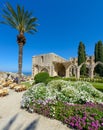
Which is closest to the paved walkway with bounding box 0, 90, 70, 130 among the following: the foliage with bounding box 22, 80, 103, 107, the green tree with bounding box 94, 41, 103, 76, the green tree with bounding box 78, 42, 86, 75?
the foliage with bounding box 22, 80, 103, 107

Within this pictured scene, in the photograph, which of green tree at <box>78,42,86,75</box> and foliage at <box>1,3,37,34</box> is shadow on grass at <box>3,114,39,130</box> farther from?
green tree at <box>78,42,86,75</box>

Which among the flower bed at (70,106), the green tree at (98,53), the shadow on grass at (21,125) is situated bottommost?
the shadow on grass at (21,125)

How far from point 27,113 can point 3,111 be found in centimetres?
154

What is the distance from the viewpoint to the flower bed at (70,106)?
4.74 meters

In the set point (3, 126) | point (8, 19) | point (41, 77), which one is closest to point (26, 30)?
point (8, 19)

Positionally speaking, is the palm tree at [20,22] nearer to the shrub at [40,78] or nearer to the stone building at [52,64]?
the shrub at [40,78]

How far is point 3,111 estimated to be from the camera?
7199 mm

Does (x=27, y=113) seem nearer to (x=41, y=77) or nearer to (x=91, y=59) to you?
(x=41, y=77)

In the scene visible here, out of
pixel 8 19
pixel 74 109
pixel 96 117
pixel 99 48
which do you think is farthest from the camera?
pixel 99 48

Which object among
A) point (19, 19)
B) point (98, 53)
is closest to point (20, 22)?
point (19, 19)

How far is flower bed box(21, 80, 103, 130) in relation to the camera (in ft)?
15.5

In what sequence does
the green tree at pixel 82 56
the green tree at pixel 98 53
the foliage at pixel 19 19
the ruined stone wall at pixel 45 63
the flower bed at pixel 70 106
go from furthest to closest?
the green tree at pixel 82 56 < the green tree at pixel 98 53 < the ruined stone wall at pixel 45 63 < the foliage at pixel 19 19 < the flower bed at pixel 70 106

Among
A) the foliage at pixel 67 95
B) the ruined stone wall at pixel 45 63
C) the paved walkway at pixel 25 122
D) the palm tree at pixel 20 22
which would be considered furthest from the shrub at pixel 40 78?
the ruined stone wall at pixel 45 63

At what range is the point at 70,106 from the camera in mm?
5598
